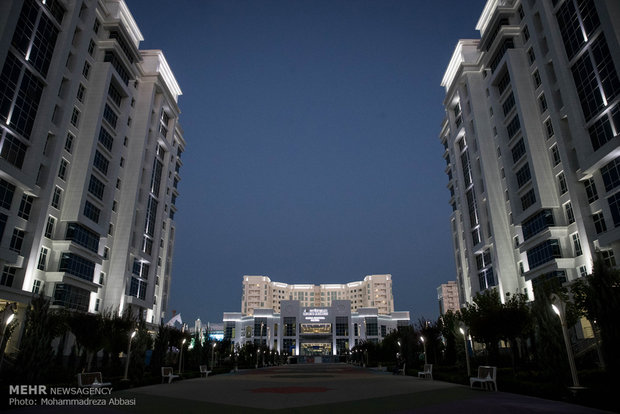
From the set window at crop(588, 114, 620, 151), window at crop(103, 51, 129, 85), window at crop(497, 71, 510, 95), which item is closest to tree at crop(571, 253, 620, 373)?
window at crop(588, 114, 620, 151)

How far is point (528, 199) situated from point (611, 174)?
16.8 meters

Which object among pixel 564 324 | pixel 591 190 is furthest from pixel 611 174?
pixel 564 324

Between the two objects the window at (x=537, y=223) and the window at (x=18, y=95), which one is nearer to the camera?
the window at (x=18, y=95)

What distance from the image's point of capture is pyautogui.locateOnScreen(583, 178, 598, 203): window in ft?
141

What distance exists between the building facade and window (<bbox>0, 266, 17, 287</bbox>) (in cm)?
9842

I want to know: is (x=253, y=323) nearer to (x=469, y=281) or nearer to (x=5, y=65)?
(x=469, y=281)

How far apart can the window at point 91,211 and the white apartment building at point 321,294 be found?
5046 inches

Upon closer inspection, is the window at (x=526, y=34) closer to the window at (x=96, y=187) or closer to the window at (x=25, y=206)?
the window at (x=96, y=187)

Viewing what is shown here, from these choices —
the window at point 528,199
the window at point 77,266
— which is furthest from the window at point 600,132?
the window at point 77,266

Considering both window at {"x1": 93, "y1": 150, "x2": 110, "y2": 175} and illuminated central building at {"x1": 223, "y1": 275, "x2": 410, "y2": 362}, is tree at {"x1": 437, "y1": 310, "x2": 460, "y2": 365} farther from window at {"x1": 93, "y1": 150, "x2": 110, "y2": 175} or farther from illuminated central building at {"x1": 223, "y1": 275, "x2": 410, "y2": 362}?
illuminated central building at {"x1": 223, "y1": 275, "x2": 410, "y2": 362}

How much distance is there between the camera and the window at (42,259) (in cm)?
4736

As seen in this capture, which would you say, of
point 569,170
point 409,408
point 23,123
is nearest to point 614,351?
point 409,408

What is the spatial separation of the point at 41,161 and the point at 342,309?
344ft

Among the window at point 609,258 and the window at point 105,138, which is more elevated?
the window at point 105,138
